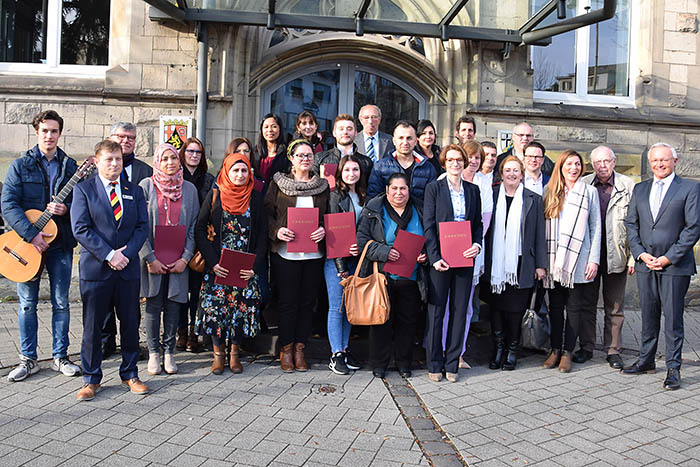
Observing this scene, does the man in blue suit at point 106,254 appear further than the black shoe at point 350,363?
No

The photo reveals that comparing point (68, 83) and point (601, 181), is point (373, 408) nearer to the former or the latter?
point (601, 181)

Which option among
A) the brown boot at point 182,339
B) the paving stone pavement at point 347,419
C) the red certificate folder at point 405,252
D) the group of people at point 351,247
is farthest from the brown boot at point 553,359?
the brown boot at point 182,339

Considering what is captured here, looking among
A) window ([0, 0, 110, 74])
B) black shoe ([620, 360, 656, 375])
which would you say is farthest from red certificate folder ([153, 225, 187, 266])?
window ([0, 0, 110, 74])

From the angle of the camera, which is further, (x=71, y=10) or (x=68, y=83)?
(x=71, y=10)

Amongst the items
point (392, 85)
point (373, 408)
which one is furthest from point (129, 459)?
point (392, 85)

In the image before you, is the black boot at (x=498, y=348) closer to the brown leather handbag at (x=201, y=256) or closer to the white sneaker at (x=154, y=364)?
the brown leather handbag at (x=201, y=256)

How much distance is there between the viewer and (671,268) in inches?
207

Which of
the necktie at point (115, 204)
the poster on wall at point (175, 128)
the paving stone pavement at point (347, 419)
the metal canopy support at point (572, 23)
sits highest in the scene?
the metal canopy support at point (572, 23)

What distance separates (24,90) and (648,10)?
882 cm

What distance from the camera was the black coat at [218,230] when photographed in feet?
16.5

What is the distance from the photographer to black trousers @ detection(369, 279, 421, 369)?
5.19 m

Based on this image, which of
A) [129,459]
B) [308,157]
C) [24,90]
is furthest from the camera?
[24,90]

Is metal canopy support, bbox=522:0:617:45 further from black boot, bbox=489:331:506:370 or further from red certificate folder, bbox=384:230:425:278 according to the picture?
black boot, bbox=489:331:506:370

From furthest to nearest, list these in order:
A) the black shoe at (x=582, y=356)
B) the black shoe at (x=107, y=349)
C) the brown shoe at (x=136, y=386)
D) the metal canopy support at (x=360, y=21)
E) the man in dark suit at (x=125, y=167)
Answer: the metal canopy support at (x=360, y=21), the black shoe at (x=582, y=356), the black shoe at (x=107, y=349), the man in dark suit at (x=125, y=167), the brown shoe at (x=136, y=386)
